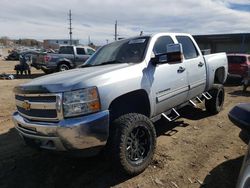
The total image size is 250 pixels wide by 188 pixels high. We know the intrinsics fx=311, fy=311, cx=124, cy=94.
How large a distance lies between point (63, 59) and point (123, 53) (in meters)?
14.4

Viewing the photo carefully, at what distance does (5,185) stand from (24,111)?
1.02 m

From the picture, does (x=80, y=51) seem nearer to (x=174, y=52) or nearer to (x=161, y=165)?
(x=174, y=52)

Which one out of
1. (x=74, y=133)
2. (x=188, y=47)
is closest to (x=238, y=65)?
(x=188, y=47)

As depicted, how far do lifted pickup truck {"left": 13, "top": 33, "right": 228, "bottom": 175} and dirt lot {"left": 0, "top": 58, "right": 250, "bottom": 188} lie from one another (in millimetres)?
351

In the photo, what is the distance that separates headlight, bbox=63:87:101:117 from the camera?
364cm

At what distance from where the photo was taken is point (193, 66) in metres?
6.04

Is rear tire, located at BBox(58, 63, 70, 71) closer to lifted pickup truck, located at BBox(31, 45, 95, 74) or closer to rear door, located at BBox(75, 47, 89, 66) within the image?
lifted pickup truck, located at BBox(31, 45, 95, 74)

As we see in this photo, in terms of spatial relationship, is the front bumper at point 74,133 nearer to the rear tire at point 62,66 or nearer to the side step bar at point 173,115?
the side step bar at point 173,115

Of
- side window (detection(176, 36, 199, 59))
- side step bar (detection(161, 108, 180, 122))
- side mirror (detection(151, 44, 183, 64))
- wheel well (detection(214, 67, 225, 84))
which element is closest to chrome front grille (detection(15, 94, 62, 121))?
side mirror (detection(151, 44, 183, 64))

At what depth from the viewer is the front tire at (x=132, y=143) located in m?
3.90

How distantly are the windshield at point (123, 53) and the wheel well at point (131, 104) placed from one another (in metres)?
0.59

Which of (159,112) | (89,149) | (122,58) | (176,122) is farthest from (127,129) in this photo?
(176,122)

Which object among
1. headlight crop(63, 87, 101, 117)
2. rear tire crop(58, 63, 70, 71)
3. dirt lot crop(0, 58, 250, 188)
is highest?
headlight crop(63, 87, 101, 117)

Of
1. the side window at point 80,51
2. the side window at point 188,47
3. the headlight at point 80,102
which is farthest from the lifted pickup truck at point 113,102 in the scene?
the side window at point 80,51
